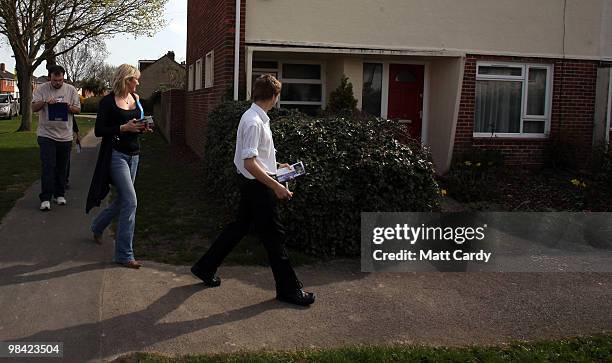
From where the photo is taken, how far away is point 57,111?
8203 millimetres

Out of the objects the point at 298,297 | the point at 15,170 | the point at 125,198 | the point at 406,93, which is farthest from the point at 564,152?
the point at 15,170

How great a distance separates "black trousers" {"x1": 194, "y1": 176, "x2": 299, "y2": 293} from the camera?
518 centimetres

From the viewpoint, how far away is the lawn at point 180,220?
675 cm

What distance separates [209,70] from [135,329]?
10077 mm

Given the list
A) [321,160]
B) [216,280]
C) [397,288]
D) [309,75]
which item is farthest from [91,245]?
[309,75]

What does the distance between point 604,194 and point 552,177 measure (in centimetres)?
181

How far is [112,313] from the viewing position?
5.03 metres

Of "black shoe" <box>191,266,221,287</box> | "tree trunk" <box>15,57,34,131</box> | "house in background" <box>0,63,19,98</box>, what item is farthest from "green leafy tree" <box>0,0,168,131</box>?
"house in background" <box>0,63,19,98</box>

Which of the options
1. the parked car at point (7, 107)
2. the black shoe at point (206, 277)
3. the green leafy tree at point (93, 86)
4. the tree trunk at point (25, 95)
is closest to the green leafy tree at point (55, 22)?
the tree trunk at point (25, 95)

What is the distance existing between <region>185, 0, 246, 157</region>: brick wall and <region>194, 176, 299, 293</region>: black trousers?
631cm

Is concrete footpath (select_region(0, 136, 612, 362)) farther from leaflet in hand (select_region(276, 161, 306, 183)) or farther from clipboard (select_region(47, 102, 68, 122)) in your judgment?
clipboard (select_region(47, 102, 68, 122))

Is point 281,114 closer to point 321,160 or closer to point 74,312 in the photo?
point 321,160

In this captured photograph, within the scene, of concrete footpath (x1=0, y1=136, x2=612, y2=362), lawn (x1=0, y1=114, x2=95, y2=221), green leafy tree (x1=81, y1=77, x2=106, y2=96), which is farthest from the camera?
green leafy tree (x1=81, y1=77, x2=106, y2=96)

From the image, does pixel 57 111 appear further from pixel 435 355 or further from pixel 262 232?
pixel 435 355
